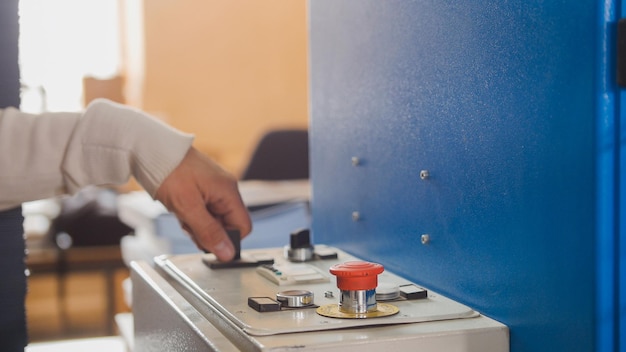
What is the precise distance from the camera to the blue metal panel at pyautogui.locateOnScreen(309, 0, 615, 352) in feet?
1.57

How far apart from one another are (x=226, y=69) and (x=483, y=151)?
14.0ft

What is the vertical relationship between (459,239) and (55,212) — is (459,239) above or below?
above

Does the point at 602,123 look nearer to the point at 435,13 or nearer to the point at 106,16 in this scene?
the point at 435,13

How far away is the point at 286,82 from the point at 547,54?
4.41 metres

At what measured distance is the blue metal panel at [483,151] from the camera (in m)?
0.48

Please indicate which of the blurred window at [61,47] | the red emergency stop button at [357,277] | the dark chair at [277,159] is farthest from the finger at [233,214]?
the blurred window at [61,47]

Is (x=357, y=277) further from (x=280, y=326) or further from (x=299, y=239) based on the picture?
(x=299, y=239)

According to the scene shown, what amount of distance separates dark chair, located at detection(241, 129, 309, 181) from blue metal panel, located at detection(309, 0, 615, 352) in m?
1.94

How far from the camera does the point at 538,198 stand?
0.52 meters

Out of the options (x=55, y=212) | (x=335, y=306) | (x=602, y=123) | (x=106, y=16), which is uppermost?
(x=106, y=16)

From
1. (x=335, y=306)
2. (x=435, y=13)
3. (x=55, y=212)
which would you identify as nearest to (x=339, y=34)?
(x=435, y=13)

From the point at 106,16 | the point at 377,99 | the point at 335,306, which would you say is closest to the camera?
the point at 335,306

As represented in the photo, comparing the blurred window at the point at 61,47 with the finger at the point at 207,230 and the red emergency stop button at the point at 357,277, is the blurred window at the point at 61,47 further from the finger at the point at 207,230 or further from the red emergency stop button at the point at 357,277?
the red emergency stop button at the point at 357,277

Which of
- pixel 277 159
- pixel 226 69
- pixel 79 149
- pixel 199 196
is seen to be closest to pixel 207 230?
pixel 199 196
